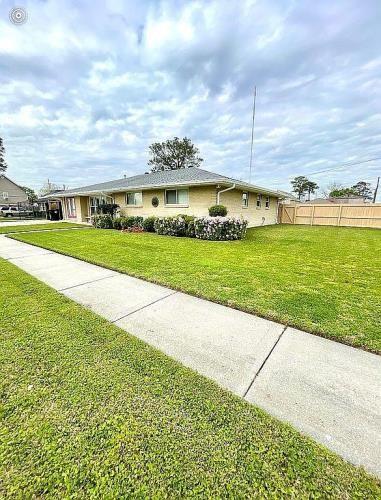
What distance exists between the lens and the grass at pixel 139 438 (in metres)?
1.24

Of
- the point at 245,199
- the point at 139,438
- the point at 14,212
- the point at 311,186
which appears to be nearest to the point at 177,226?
the point at 245,199

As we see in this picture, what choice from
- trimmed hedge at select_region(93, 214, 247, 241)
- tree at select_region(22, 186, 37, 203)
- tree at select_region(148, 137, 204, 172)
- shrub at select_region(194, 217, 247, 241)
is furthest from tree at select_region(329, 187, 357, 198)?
tree at select_region(22, 186, 37, 203)

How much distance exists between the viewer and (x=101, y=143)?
23.6 m

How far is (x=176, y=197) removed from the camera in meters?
13.9

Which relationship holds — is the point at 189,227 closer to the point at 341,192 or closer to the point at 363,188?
the point at 341,192

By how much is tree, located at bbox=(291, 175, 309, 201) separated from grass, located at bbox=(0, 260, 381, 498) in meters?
66.7

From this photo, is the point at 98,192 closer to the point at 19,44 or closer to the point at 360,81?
the point at 19,44

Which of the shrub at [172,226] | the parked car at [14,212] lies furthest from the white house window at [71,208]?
the shrub at [172,226]

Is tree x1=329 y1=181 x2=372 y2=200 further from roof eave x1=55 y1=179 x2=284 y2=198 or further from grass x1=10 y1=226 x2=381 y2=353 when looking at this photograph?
grass x1=10 y1=226 x2=381 y2=353

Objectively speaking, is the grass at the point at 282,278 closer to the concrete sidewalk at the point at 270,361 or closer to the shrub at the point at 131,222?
the concrete sidewalk at the point at 270,361

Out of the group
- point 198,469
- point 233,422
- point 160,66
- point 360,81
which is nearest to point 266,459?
point 233,422

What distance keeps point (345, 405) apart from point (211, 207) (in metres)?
10.8

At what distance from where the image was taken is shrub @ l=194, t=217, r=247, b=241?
1016 cm

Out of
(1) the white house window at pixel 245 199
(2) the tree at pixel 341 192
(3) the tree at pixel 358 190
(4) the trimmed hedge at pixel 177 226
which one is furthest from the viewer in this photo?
(3) the tree at pixel 358 190
